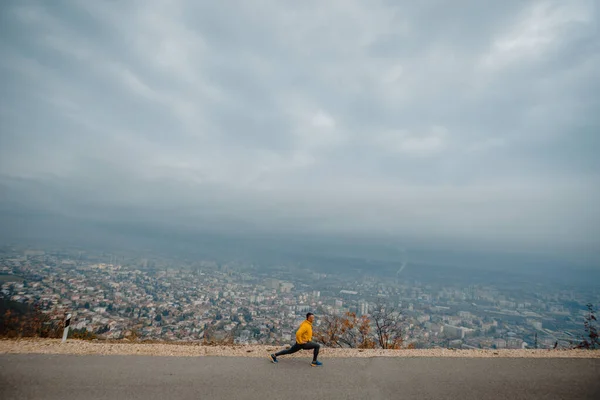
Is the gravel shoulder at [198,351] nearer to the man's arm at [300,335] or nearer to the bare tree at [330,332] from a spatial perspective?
the man's arm at [300,335]

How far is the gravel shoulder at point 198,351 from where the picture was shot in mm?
6906

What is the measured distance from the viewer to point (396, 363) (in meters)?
6.63

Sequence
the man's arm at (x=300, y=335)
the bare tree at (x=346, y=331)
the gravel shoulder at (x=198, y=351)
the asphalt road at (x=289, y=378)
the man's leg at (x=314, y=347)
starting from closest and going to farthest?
the asphalt road at (x=289, y=378)
the man's leg at (x=314, y=347)
the man's arm at (x=300, y=335)
the gravel shoulder at (x=198, y=351)
the bare tree at (x=346, y=331)

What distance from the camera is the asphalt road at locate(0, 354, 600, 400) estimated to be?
16.8 ft

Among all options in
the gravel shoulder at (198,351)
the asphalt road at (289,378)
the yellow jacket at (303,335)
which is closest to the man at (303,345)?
the yellow jacket at (303,335)

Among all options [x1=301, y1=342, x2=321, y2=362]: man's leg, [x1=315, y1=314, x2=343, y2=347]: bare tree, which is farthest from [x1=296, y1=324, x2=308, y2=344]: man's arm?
[x1=315, y1=314, x2=343, y2=347]: bare tree

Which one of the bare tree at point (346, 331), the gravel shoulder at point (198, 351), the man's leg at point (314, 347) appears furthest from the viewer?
the bare tree at point (346, 331)

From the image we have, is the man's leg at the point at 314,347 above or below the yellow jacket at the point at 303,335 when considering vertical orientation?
below

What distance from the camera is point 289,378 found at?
573 centimetres

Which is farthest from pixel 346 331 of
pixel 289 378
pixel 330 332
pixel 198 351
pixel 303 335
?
pixel 198 351

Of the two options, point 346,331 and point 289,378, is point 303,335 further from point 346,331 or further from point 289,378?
point 346,331

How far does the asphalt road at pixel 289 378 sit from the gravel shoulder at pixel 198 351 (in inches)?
14.0

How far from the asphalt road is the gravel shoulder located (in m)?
0.35

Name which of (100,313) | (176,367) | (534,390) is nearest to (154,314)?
(100,313)
